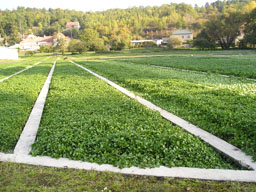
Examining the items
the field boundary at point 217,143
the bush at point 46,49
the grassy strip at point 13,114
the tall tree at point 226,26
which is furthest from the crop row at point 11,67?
the bush at point 46,49

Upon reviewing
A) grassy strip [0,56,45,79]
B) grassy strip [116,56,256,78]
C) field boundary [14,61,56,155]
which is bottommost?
field boundary [14,61,56,155]

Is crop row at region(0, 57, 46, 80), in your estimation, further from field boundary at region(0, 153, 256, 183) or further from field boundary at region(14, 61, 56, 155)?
field boundary at region(0, 153, 256, 183)

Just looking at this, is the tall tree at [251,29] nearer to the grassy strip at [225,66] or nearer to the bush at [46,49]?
the grassy strip at [225,66]

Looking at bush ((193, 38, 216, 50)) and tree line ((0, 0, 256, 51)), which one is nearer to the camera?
tree line ((0, 0, 256, 51))

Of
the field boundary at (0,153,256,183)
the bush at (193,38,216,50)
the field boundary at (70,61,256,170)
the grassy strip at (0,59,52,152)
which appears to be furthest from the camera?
the bush at (193,38,216,50)

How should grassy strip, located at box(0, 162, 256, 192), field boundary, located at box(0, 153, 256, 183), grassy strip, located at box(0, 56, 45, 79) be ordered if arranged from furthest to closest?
grassy strip, located at box(0, 56, 45, 79)
field boundary, located at box(0, 153, 256, 183)
grassy strip, located at box(0, 162, 256, 192)

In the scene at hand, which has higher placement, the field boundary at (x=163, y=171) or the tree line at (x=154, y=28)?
the tree line at (x=154, y=28)

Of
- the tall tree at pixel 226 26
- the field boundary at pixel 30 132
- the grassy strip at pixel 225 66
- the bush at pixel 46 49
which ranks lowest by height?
the field boundary at pixel 30 132

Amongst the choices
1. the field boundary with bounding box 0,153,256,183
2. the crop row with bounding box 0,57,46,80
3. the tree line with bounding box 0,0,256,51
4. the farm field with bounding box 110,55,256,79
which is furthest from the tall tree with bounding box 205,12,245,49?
the field boundary with bounding box 0,153,256,183

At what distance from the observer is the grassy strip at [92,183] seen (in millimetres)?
4109

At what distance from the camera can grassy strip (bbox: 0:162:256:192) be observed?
13.5 ft

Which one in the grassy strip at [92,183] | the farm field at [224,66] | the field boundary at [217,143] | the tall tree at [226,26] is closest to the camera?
the grassy strip at [92,183]

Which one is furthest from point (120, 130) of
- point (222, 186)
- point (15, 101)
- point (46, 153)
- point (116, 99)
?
point (15, 101)

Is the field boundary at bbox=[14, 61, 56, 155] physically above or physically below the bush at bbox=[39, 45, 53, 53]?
below
